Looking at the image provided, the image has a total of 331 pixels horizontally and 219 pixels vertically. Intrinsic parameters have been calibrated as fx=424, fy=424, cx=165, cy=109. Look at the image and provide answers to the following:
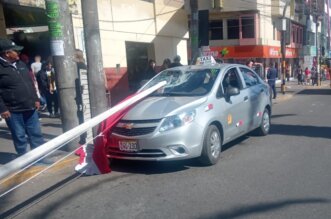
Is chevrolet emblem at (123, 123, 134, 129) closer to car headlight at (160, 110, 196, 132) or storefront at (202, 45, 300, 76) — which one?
car headlight at (160, 110, 196, 132)

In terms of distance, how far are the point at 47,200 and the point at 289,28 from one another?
39419 millimetres

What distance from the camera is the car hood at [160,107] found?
249 inches

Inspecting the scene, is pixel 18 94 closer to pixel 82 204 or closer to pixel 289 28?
pixel 82 204

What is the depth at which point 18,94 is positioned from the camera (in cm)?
643

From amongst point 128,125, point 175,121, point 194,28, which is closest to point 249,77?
point 175,121

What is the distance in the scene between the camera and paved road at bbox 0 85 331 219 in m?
4.80

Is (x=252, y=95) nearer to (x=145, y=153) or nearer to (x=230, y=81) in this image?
(x=230, y=81)

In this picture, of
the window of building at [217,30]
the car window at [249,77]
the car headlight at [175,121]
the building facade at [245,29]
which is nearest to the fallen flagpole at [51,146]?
the car headlight at [175,121]

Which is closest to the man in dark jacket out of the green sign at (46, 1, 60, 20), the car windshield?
the green sign at (46, 1, 60, 20)

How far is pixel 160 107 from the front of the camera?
653 cm

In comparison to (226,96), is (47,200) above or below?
below

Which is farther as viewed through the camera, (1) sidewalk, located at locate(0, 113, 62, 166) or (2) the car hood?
(1) sidewalk, located at locate(0, 113, 62, 166)

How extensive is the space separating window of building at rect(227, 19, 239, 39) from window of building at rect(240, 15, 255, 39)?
0.50 meters

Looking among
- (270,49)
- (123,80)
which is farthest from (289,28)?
(123,80)
